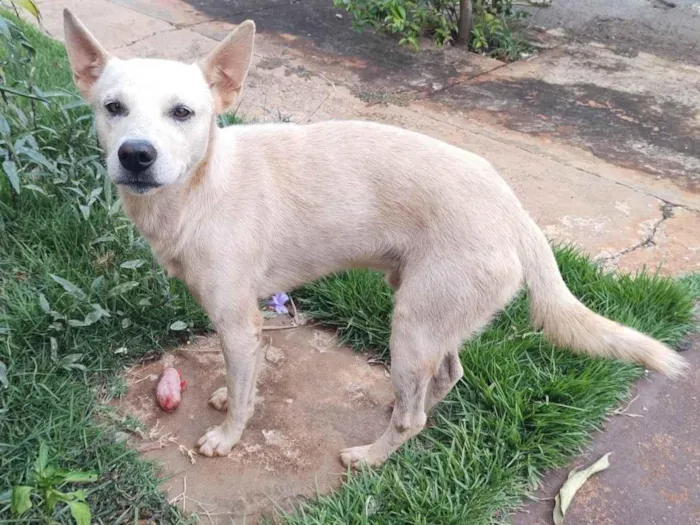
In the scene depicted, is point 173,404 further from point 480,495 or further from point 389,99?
point 389,99

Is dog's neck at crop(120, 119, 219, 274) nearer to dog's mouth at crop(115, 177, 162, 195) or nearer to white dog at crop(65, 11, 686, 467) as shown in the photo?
white dog at crop(65, 11, 686, 467)

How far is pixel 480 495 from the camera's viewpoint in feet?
8.02

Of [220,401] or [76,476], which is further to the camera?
[220,401]

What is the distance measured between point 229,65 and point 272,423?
4.94 ft

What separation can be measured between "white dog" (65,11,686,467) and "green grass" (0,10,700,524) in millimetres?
280

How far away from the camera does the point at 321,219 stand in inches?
98.8

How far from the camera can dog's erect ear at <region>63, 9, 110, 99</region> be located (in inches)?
95.7

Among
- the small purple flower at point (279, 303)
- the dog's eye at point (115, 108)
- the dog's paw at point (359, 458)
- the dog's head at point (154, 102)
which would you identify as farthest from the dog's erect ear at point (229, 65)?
the dog's paw at point (359, 458)

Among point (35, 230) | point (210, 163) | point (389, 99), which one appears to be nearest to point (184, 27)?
point (389, 99)

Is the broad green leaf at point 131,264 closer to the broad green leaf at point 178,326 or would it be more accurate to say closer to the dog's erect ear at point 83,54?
the broad green leaf at point 178,326

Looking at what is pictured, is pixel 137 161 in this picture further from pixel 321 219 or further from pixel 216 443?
pixel 216 443

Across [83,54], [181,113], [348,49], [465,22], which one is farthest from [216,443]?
[465,22]

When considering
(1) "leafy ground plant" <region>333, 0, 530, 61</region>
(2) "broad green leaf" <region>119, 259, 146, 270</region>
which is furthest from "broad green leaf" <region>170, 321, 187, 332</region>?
(1) "leafy ground plant" <region>333, 0, 530, 61</region>

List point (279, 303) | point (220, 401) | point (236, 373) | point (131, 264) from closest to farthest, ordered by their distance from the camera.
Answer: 1. point (236, 373)
2. point (220, 401)
3. point (131, 264)
4. point (279, 303)
